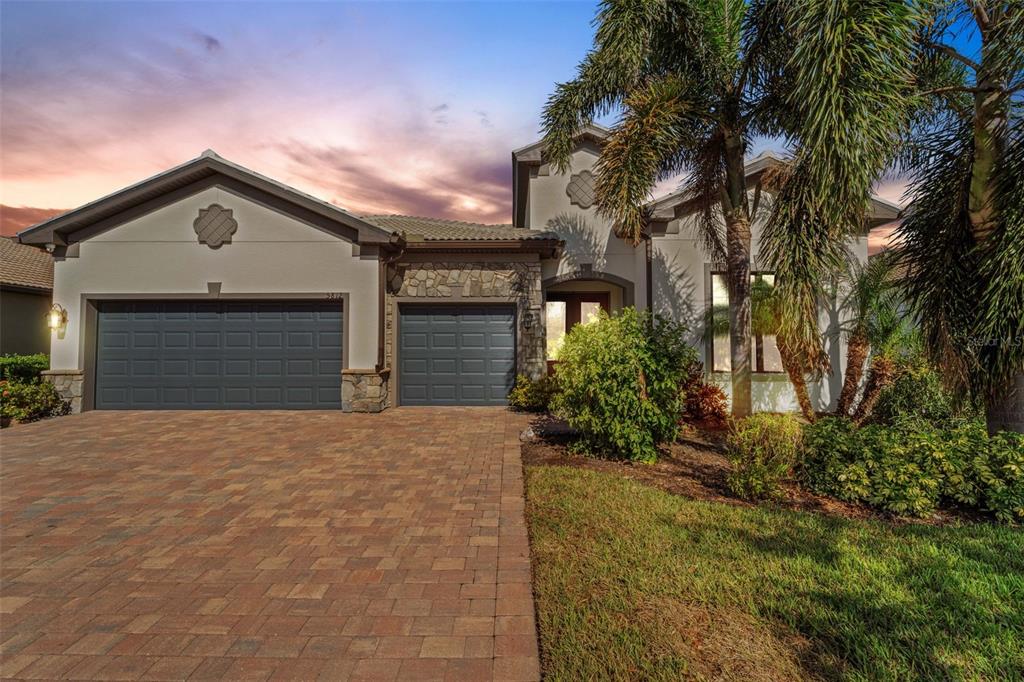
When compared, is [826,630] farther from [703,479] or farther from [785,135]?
[785,135]

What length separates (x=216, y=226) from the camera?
36.7ft

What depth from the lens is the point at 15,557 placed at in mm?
3930

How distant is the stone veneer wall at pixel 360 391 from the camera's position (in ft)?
35.9

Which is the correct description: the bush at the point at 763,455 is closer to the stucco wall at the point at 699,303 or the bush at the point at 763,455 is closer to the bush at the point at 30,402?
the stucco wall at the point at 699,303

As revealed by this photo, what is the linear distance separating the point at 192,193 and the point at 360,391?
6.49m

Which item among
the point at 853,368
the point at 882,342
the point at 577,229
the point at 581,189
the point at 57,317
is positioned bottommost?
the point at 853,368

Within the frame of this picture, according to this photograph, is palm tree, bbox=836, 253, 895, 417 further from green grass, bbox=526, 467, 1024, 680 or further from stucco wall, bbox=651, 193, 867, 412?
green grass, bbox=526, 467, 1024, 680

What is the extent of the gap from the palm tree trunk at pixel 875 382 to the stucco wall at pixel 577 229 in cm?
534

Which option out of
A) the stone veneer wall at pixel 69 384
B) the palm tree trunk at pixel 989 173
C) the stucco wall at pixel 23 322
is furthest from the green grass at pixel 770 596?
the stucco wall at pixel 23 322

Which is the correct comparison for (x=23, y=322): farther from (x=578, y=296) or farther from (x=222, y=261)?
(x=578, y=296)

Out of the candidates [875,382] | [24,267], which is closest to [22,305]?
[24,267]

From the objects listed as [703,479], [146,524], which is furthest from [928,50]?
[146,524]

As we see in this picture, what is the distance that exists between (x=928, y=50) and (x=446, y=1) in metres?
7.36

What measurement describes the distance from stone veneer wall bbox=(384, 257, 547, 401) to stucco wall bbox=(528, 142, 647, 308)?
1158mm
